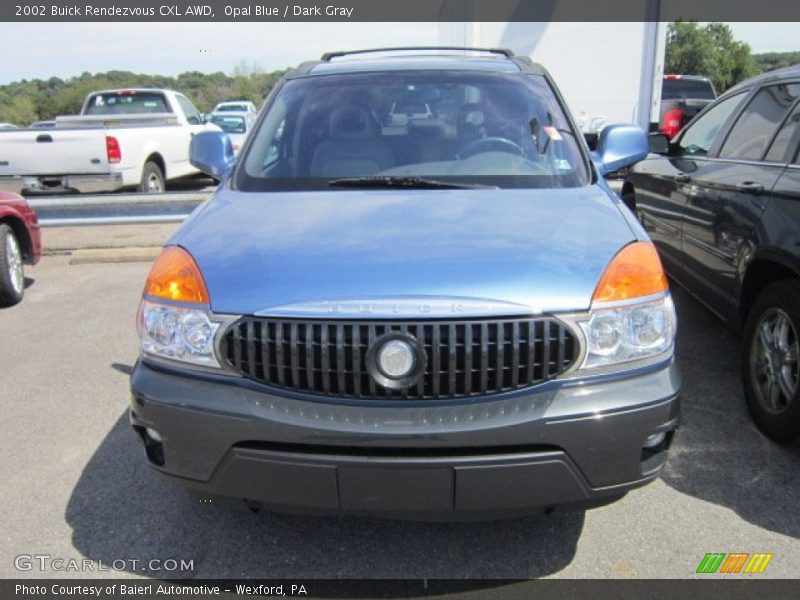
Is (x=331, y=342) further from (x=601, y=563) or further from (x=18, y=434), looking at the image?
(x=18, y=434)

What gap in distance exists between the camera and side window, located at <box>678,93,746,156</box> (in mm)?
4617

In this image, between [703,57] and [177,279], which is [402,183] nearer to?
[177,279]

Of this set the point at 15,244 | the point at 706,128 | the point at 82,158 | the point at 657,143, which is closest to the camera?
the point at 706,128

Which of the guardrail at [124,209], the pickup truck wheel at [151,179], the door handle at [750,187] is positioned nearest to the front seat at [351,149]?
the door handle at [750,187]

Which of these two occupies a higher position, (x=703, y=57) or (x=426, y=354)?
(x=703, y=57)

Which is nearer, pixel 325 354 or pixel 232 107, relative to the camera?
pixel 325 354

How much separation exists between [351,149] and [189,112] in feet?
38.4

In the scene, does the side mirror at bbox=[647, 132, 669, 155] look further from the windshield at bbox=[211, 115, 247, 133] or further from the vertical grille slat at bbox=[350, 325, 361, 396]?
the windshield at bbox=[211, 115, 247, 133]

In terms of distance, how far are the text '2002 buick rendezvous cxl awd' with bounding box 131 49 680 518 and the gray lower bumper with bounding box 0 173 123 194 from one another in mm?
8049

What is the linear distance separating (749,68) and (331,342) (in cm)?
6224

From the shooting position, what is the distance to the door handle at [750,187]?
139 inches

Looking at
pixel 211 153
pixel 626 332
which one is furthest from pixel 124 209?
pixel 626 332

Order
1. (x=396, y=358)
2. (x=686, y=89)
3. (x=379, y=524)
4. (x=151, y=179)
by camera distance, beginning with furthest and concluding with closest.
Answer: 1. (x=686, y=89)
2. (x=151, y=179)
3. (x=379, y=524)
4. (x=396, y=358)
